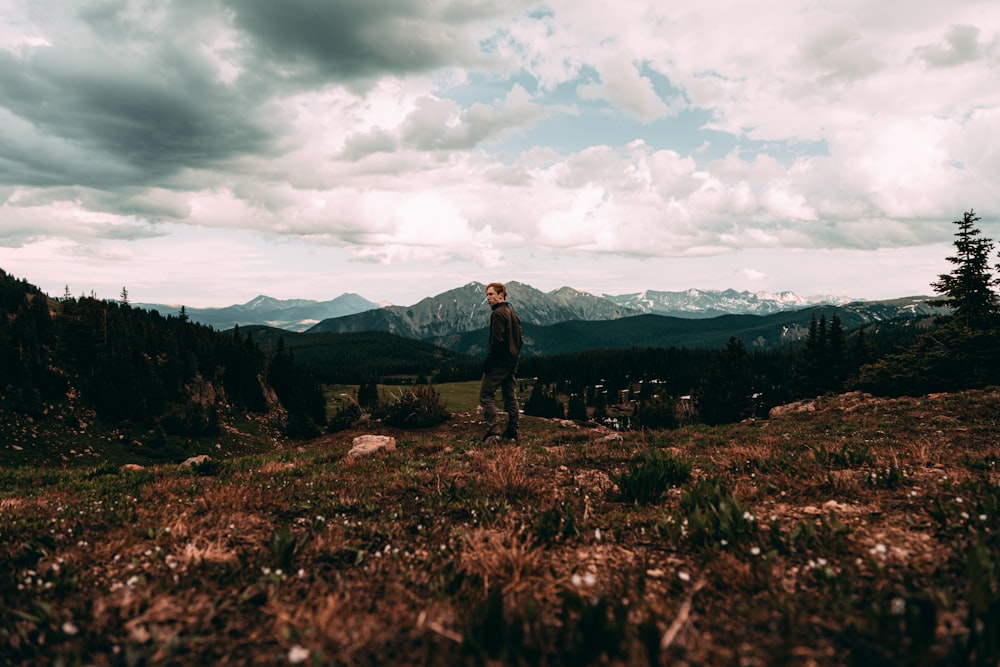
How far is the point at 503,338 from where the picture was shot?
12227 mm

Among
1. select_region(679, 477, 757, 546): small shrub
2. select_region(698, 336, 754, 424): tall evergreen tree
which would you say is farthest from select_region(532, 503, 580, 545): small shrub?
select_region(698, 336, 754, 424): tall evergreen tree

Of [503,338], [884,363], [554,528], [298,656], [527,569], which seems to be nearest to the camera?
[298,656]

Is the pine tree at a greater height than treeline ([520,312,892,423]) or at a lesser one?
greater

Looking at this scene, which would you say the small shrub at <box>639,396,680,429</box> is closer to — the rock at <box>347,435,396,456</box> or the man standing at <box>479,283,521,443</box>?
the rock at <box>347,435,396,456</box>

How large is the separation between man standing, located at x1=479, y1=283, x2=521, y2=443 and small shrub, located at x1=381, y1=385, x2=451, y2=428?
2074 centimetres

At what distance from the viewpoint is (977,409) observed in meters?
14.8

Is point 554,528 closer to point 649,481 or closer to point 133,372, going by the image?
point 649,481

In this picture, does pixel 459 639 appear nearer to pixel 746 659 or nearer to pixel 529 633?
pixel 529 633

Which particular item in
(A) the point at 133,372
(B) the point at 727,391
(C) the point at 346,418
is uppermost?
(A) the point at 133,372

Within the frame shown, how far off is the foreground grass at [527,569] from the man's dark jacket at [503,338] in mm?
5202

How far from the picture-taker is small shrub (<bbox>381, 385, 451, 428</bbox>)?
32.6 meters

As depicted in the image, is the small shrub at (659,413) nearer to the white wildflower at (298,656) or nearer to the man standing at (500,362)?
the man standing at (500,362)

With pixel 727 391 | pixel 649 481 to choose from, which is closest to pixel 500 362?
pixel 649 481

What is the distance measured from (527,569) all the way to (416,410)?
30426 mm
